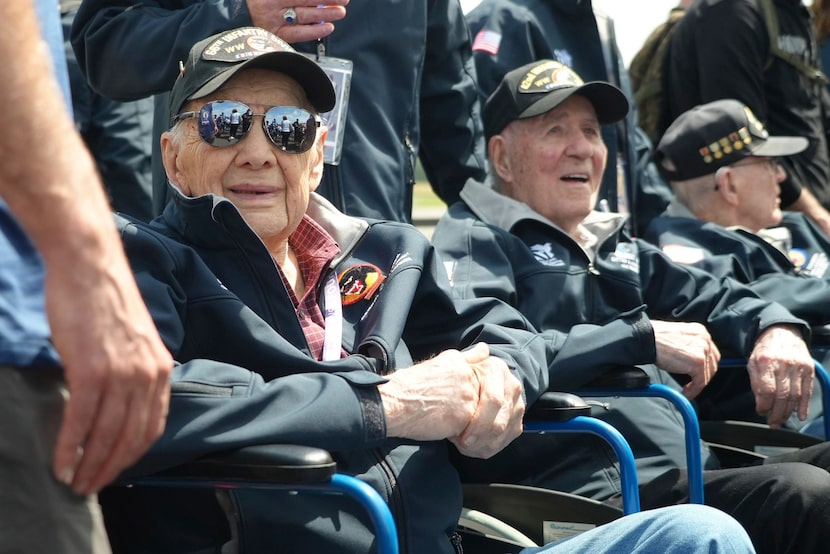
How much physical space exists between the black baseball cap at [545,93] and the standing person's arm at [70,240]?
2.45 metres

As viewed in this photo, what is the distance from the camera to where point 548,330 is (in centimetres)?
337

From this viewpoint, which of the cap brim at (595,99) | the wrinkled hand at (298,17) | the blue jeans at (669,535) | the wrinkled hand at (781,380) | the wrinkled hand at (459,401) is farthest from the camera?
the cap brim at (595,99)

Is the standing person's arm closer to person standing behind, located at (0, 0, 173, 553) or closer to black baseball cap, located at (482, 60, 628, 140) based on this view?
person standing behind, located at (0, 0, 173, 553)

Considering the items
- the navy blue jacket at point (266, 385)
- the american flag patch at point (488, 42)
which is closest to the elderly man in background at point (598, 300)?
the american flag patch at point (488, 42)

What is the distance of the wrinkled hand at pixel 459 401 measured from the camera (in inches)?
91.8

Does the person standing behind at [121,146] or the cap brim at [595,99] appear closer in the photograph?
the cap brim at [595,99]

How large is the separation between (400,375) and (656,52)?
11.3 feet

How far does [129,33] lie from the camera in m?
3.15

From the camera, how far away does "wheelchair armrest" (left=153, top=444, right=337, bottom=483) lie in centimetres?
200

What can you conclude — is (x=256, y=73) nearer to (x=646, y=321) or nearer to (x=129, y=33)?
(x=129, y=33)

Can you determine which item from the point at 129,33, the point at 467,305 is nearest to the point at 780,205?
the point at 467,305

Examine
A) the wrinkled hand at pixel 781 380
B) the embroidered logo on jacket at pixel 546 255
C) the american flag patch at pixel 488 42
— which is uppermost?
the american flag patch at pixel 488 42

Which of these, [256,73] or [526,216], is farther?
[526,216]

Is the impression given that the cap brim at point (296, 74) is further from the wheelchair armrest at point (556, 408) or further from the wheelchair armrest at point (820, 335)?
the wheelchair armrest at point (820, 335)
